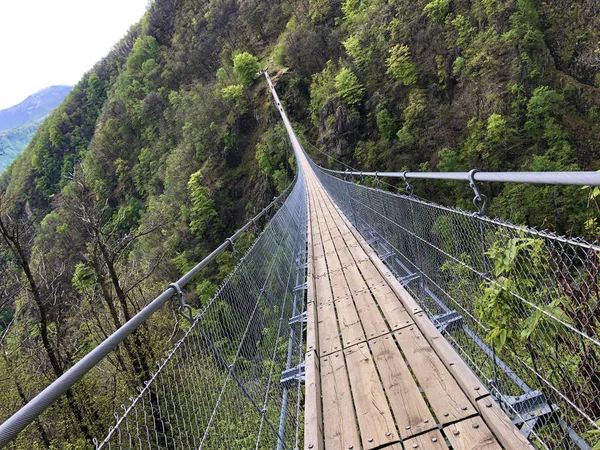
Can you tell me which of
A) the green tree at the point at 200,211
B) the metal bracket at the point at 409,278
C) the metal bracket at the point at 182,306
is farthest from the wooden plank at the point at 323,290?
the green tree at the point at 200,211

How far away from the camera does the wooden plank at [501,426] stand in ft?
4.66

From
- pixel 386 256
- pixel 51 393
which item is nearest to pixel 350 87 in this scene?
pixel 386 256

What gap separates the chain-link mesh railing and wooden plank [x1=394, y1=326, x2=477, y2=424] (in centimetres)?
15

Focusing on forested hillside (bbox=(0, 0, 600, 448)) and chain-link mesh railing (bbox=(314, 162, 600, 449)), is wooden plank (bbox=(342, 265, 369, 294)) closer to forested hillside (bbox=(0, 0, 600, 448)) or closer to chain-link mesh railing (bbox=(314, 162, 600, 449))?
chain-link mesh railing (bbox=(314, 162, 600, 449))

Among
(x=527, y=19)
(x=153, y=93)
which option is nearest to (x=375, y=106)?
(x=527, y=19)

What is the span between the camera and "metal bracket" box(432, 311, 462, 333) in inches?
97.0

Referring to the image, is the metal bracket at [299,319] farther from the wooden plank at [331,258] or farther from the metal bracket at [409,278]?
the wooden plank at [331,258]

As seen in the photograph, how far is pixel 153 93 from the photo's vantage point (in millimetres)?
43562

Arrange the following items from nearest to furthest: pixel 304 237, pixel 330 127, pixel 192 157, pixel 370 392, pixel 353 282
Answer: pixel 370 392 → pixel 353 282 → pixel 304 237 → pixel 330 127 → pixel 192 157

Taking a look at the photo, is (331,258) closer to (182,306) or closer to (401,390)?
(401,390)

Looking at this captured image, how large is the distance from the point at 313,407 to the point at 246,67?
32749 millimetres

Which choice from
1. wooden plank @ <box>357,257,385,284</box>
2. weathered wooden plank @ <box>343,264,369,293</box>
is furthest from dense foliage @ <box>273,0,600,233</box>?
weathered wooden plank @ <box>343,264,369,293</box>

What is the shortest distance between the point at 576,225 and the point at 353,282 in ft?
45.6

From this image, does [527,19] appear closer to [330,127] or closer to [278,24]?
[330,127]
